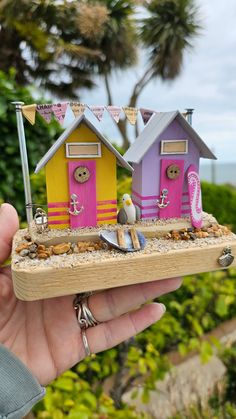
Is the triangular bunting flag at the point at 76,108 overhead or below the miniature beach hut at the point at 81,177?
overhead

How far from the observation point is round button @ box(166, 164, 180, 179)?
3.11ft

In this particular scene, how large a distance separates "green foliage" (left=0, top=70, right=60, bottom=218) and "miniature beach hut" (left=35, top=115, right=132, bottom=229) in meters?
0.81

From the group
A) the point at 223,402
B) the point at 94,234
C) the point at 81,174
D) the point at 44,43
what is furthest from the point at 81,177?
the point at 44,43

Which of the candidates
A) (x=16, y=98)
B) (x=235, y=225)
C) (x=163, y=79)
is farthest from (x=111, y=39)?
(x=16, y=98)

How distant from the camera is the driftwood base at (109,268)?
712 mm

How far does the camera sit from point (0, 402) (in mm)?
751

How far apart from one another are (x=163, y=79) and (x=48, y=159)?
29.3 feet

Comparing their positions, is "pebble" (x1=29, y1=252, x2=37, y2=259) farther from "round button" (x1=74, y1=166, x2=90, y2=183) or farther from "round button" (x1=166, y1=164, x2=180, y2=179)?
"round button" (x1=166, y1=164, x2=180, y2=179)

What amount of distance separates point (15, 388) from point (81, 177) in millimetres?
516

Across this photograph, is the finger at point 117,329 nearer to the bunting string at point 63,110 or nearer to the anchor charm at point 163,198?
the anchor charm at point 163,198

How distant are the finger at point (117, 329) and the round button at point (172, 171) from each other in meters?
0.40

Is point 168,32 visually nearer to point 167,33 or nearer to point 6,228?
point 167,33

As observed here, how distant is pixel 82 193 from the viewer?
898 mm

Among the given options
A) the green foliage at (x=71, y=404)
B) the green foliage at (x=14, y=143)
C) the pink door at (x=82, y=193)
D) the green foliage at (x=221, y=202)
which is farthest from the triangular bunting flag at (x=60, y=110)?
the green foliage at (x=221, y=202)
